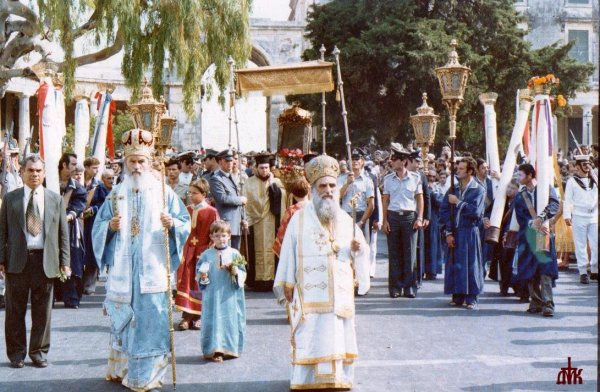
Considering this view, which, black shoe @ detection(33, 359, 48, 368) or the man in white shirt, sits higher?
the man in white shirt

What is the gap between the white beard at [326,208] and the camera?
6.55 m

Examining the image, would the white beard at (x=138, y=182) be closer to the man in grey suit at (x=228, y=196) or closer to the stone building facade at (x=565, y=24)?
the man in grey suit at (x=228, y=196)

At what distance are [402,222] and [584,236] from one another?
392cm

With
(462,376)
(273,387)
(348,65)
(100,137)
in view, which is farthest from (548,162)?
(348,65)

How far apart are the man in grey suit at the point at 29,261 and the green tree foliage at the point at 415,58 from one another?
23765mm

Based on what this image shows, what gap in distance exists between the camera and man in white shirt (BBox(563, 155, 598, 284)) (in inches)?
523

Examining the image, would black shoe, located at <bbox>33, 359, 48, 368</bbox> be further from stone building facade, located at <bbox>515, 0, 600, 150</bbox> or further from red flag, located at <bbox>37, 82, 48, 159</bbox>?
stone building facade, located at <bbox>515, 0, 600, 150</bbox>

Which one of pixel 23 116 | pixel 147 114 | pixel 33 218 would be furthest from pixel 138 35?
pixel 23 116

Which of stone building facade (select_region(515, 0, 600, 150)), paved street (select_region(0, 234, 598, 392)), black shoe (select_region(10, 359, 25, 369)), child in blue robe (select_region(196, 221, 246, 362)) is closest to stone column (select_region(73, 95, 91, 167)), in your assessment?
paved street (select_region(0, 234, 598, 392))

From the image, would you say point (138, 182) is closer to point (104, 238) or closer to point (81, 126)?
point (104, 238)

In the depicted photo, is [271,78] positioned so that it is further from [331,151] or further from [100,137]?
[331,151]

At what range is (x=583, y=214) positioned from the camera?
1359 centimetres

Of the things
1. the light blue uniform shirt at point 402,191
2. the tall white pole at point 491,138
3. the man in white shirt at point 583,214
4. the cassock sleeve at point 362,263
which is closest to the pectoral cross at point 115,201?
the cassock sleeve at point 362,263

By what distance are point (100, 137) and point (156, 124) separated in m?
3.38
